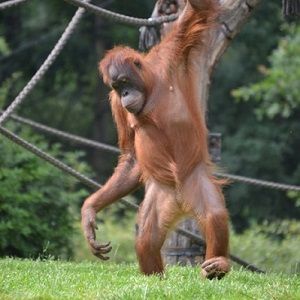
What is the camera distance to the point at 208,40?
7.45 meters

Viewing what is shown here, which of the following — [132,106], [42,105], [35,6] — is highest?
[132,106]

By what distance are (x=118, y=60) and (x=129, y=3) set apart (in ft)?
34.6

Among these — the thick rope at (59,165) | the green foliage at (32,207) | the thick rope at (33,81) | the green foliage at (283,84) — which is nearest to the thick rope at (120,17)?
the thick rope at (33,81)

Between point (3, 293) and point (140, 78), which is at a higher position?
point (140, 78)

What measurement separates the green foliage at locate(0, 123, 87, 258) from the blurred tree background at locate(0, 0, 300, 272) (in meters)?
5.41

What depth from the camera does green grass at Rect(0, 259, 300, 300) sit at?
4.98 m

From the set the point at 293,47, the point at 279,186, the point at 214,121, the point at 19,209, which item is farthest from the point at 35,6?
the point at 279,186

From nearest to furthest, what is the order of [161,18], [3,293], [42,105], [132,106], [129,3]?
[3,293] → [132,106] → [161,18] → [129,3] → [42,105]

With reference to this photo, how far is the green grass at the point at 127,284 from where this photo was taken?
4.98m

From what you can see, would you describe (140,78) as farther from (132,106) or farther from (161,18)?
(161,18)

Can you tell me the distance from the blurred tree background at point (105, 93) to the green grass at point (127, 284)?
7957 millimetres

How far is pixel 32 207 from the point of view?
8.85m

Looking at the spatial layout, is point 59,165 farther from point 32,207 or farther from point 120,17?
point 32,207

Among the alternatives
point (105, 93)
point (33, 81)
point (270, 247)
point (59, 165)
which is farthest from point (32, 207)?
point (105, 93)
